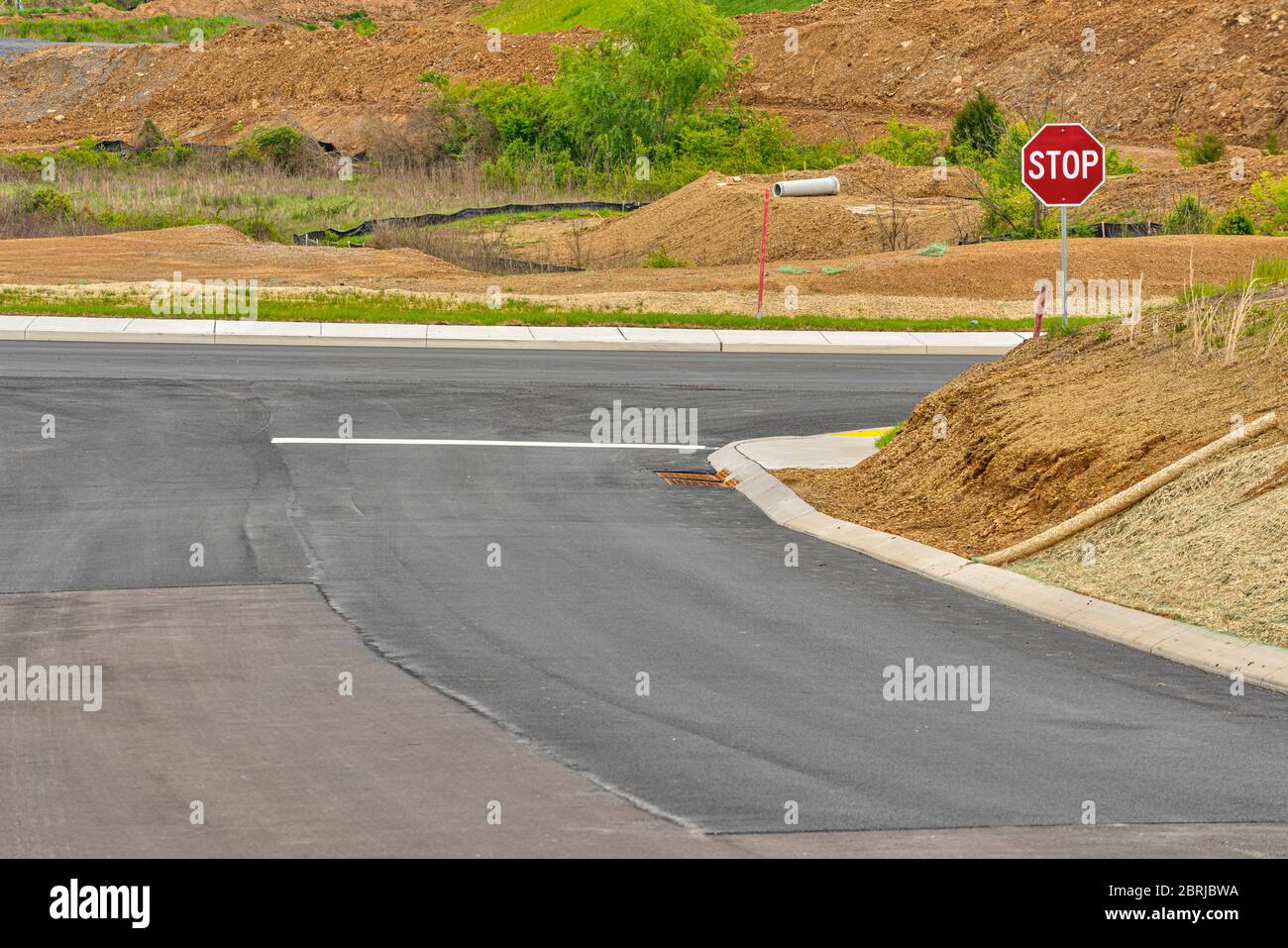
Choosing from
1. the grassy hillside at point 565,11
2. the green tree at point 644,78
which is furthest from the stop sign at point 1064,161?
the grassy hillside at point 565,11

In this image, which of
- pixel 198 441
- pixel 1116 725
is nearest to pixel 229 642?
pixel 1116 725

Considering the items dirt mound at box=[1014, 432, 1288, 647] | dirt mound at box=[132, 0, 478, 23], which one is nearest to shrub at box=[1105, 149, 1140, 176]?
dirt mound at box=[1014, 432, 1288, 647]

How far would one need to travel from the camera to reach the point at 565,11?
88.4 metres

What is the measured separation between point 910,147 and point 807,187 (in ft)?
37.7

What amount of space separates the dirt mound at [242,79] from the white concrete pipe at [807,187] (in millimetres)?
29768

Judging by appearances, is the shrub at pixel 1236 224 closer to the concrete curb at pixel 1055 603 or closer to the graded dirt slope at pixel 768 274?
the graded dirt slope at pixel 768 274

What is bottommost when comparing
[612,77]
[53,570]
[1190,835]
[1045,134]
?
[1190,835]

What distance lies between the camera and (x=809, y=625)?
398 inches

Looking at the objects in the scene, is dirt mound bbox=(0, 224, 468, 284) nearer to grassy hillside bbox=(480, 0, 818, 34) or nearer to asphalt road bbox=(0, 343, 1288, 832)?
asphalt road bbox=(0, 343, 1288, 832)

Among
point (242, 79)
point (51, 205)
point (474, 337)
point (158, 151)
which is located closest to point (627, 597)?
point (474, 337)

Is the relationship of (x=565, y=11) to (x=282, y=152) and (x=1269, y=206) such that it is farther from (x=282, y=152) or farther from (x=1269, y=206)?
(x=1269, y=206)

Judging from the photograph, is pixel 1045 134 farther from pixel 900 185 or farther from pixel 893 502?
pixel 900 185

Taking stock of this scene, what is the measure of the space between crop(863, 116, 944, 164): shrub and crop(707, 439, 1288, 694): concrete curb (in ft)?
126

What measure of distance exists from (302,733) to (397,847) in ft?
5.69
